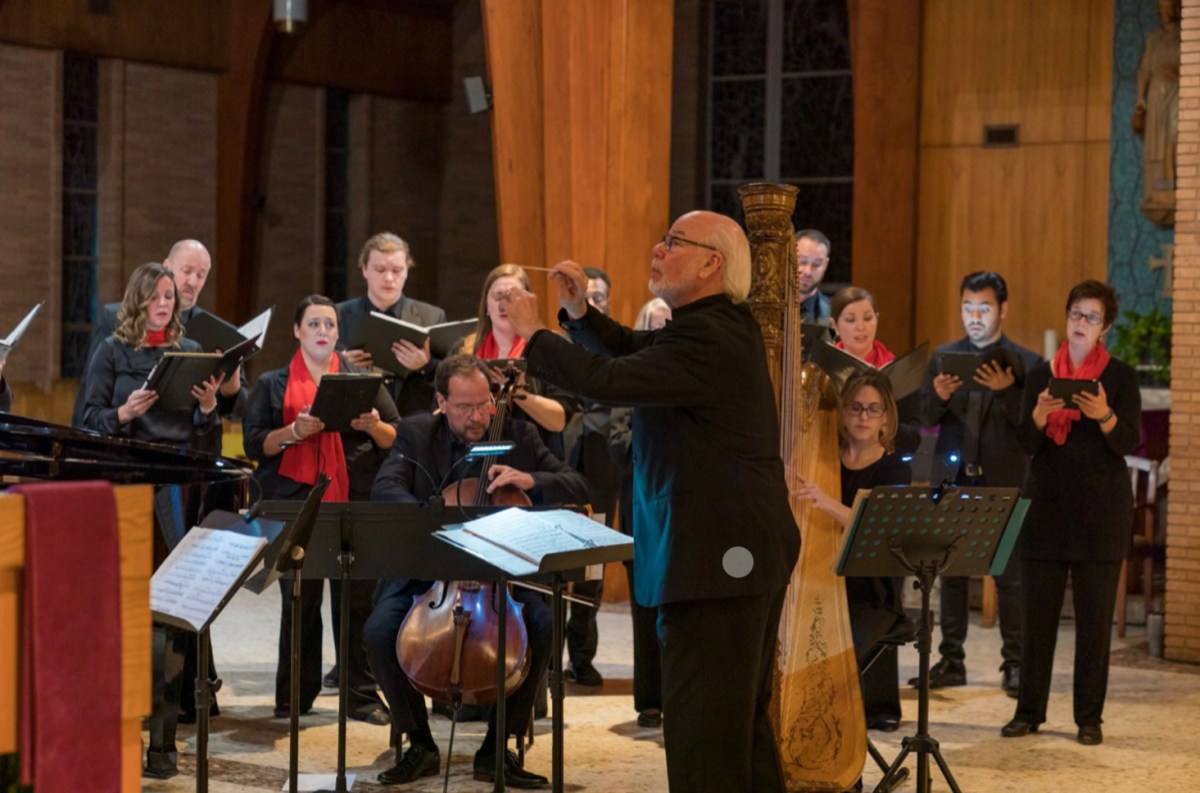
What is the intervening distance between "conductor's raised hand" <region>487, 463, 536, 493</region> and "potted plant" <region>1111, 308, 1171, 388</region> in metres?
5.62

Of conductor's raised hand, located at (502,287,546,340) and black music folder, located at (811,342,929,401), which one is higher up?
conductor's raised hand, located at (502,287,546,340)

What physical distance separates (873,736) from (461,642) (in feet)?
5.67

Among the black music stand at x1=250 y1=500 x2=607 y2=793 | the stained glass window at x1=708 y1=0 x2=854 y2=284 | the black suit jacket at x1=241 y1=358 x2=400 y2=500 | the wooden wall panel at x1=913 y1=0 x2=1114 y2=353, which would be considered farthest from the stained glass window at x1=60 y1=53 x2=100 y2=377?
the black music stand at x1=250 y1=500 x2=607 y2=793

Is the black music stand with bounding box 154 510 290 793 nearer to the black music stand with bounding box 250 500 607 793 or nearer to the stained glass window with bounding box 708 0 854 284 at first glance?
the black music stand with bounding box 250 500 607 793

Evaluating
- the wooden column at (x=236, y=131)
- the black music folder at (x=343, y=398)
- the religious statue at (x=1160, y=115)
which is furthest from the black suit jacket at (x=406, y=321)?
the wooden column at (x=236, y=131)

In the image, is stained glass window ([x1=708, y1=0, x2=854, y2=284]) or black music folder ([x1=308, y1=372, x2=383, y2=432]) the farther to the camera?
stained glass window ([x1=708, y1=0, x2=854, y2=284])

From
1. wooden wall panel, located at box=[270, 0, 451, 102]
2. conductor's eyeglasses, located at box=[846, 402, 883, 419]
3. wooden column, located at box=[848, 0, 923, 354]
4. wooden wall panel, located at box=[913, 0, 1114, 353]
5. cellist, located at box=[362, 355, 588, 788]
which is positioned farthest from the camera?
wooden wall panel, located at box=[270, 0, 451, 102]

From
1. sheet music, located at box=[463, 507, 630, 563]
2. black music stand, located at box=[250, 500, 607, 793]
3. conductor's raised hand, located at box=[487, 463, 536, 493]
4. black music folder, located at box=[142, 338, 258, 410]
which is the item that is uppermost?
black music folder, located at box=[142, 338, 258, 410]

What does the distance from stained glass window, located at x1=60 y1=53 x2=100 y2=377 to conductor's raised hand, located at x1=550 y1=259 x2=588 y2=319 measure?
932 cm

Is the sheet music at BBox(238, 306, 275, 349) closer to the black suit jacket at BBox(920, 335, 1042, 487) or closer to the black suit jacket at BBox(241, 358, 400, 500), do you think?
the black suit jacket at BBox(241, 358, 400, 500)

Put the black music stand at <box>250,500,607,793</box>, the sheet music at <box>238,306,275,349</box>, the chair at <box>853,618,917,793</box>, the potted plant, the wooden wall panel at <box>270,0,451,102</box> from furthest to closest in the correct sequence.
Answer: the wooden wall panel at <box>270,0,451,102</box>
the potted plant
the sheet music at <box>238,306,275,349</box>
the chair at <box>853,618,917,793</box>
the black music stand at <box>250,500,607,793</box>

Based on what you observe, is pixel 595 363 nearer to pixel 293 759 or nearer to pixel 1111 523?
pixel 293 759

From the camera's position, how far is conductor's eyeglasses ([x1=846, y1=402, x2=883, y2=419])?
509 cm

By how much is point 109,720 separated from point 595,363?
1.55m
